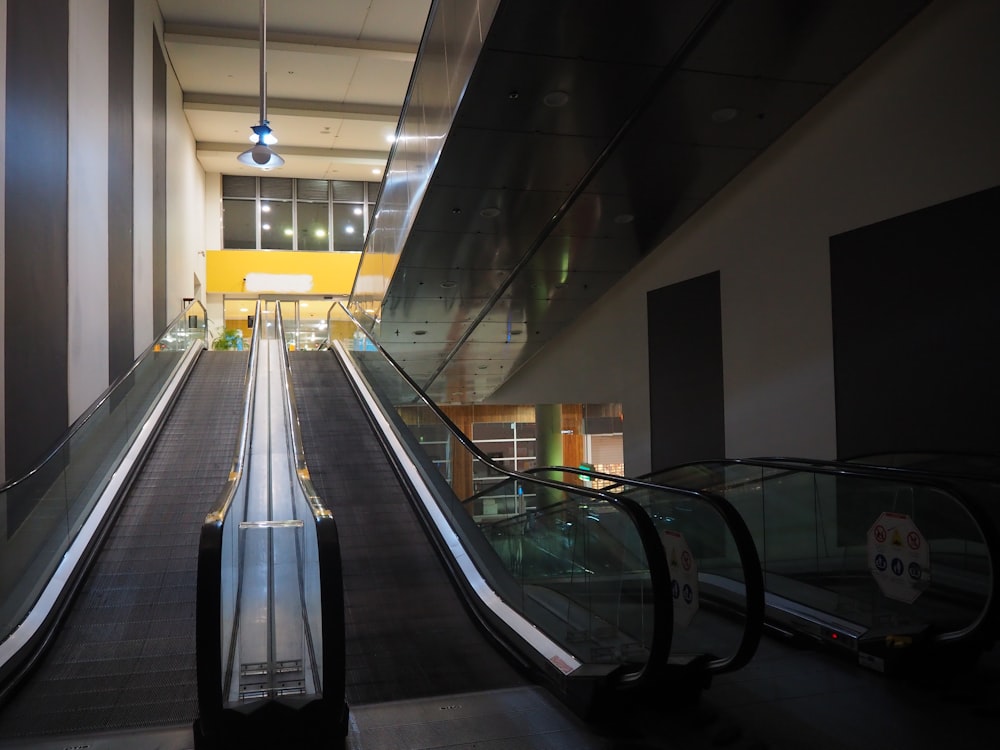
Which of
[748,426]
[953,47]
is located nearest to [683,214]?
[748,426]

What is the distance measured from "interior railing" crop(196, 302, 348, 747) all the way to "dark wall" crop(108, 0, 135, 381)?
5.83 m

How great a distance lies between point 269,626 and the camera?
3.24 meters

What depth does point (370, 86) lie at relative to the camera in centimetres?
1588

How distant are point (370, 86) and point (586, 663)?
48.1 ft

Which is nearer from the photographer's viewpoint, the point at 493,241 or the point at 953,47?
the point at 953,47

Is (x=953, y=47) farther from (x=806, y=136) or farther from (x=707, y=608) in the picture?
(x=707, y=608)

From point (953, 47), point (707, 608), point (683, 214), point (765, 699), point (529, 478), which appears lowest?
point (765, 699)

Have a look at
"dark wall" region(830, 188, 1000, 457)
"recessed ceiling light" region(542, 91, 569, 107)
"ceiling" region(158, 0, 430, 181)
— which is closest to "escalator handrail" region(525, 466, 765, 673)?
"dark wall" region(830, 188, 1000, 457)

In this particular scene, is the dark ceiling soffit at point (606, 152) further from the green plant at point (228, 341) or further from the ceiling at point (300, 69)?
the green plant at point (228, 341)

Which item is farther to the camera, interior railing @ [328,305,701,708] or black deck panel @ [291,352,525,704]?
black deck panel @ [291,352,525,704]

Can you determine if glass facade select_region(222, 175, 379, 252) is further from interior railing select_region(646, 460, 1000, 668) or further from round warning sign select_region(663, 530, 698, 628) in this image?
round warning sign select_region(663, 530, 698, 628)

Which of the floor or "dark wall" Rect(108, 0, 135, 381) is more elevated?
"dark wall" Rect(108, 0, 135, 381)

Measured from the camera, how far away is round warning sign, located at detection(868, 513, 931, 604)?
411cm

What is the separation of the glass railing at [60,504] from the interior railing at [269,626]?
3.91 feet
